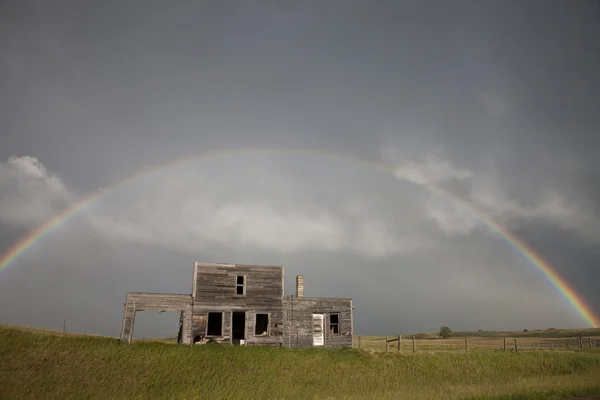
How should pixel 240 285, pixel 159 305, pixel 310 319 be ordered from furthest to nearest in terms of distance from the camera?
pixel 310 319 < pixel 240 285 < pixel 159 305

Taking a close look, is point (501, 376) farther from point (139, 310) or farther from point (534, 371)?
point (139, 310)

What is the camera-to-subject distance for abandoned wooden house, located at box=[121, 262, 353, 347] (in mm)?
32156

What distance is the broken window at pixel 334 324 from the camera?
36.2 metres

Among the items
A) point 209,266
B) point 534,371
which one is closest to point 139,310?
point 209,266

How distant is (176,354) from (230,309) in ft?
24.4

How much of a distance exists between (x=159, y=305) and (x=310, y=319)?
11.4 metres

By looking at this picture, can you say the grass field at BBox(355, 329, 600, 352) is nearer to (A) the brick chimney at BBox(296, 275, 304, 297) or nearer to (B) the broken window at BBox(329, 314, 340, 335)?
(B) the broken window at BBox(329, 314, 340, 335)

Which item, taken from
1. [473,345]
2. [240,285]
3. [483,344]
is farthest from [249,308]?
[483,344]

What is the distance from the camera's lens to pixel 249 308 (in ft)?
112

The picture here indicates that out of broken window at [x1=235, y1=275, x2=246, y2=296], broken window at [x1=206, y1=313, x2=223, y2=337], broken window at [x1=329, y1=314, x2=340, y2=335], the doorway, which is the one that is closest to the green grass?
broken window at [x1=329, y1=314, x2=340, y2=335]

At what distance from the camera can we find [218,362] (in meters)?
26.5

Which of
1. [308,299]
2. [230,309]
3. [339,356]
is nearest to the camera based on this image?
[339,356]

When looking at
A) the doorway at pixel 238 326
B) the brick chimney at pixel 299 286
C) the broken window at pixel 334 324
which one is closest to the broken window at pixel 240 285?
the doorway at pixel 238 326

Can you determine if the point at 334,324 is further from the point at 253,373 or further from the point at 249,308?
the point at 253,373
